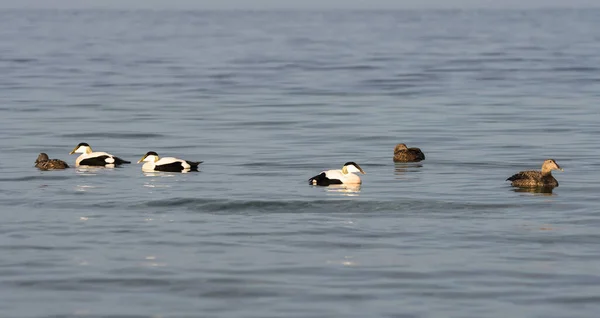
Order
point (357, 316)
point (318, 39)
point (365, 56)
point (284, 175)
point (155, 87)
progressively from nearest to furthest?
point (357, 316), point (284, 175), point (155, 87), point (365, 56), point (318, 39)

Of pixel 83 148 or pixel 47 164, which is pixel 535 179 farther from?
pixel 83 148

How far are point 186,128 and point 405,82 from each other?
20.9 meters

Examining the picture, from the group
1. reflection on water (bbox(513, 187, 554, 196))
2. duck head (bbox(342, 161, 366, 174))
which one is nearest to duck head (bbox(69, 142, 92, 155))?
duck head (bbox(342, 161, 366, 174))

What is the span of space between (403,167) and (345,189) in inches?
154

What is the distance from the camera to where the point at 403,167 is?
2839 cm

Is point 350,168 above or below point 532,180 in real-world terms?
above

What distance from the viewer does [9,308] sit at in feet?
51.8

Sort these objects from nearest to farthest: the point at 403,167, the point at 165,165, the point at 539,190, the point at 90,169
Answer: the point at 539,190
the point at 165,165
the point at 90,169
the point at 403,167

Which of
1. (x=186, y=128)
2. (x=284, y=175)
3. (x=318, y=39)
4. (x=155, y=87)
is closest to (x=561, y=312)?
(x=284, y=175)

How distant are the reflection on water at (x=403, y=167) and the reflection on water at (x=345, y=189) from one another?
2.02 m

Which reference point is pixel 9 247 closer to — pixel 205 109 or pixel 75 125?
pixel 75 125

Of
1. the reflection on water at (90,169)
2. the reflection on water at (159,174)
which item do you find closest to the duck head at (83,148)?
the reflection on water at (90,169)

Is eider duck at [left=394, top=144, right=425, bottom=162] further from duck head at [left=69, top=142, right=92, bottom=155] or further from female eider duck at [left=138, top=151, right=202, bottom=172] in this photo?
duck head at [left=69, top=142, right=92, bottom=155]

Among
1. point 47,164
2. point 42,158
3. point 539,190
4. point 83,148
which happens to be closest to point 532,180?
point 539,190
